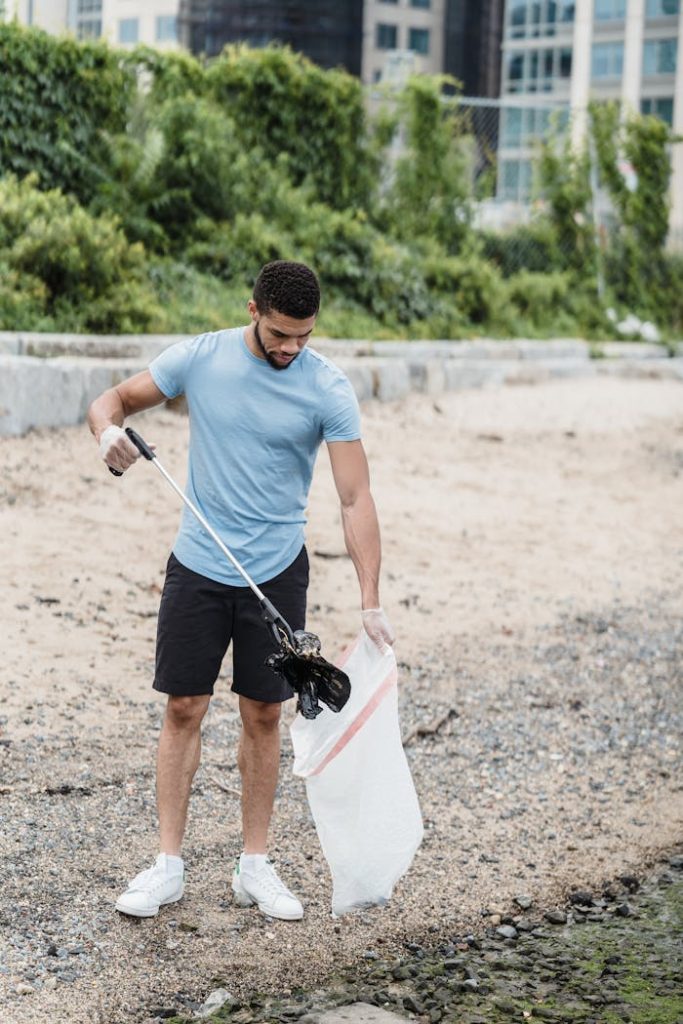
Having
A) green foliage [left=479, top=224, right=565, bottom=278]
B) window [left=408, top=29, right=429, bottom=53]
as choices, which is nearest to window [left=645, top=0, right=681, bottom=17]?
window [left=408, top=29, right=429, bottom=53]

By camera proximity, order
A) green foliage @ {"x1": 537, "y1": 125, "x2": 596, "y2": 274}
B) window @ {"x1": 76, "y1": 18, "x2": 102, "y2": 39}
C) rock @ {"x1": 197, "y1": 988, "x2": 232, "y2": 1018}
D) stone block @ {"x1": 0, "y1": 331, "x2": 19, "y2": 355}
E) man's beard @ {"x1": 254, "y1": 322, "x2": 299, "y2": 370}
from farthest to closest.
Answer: green foliage @ {"x1": 537, "y1": 125, "x2": 596, "y2": 274}, window @ {"x1": 76, "y1": 18, "x2": 102, "y2": 39}, stone block @ {"x1": 0, "y1": 331, "x2": 19, "y2": 355}, man's beard @ {"x1": 254, "y1": 322, "x2": 299, "y2": 370}, rock @ {"x1": 197, "y1": 988, "x2": 232, "y2": 1018}

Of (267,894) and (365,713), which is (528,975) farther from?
(365,713)

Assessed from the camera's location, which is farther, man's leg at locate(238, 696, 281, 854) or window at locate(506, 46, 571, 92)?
window at locate(506, 46, 571, 92)

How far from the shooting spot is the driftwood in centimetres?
568

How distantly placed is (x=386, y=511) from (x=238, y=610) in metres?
5.30

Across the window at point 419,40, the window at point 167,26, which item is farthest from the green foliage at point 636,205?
the window at point 419,40

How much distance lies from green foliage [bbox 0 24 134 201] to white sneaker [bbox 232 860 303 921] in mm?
8729

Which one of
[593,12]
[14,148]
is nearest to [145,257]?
[14,148]

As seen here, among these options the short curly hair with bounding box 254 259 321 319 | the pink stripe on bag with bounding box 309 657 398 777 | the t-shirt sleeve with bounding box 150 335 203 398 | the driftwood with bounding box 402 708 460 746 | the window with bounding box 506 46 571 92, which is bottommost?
the driftwood with bounding box 402 708 460 746

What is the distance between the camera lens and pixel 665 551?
8977 millimetres

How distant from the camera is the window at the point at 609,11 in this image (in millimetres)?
72812

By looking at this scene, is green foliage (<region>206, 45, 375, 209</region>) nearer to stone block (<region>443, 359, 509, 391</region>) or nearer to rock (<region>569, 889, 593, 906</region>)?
stone block (<region>443, 359, 509, 391</region>)

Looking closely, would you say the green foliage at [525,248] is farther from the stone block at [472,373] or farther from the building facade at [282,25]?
the building facade at [282,25]

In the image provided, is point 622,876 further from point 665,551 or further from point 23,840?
point 665,551
